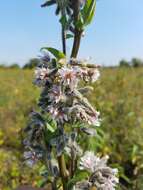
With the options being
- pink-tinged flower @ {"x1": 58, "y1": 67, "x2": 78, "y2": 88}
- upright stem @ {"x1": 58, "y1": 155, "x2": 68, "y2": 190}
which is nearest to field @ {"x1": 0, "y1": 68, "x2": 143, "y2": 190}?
upright stem @ {"x1": 58, "y1": 155, "x2": 68, "y2": 190}

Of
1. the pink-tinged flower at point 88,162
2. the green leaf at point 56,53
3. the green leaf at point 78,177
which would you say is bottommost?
the green leaf at point 78,177

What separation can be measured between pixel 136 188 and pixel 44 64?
2.73 m

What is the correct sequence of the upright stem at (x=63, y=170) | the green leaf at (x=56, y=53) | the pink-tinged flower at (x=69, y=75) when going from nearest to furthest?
1. the pink-tinged flower at (x=69, y=75)
2. the green leaf at (x=56, y=53)
3. the upright stem at (x=63, y=170)

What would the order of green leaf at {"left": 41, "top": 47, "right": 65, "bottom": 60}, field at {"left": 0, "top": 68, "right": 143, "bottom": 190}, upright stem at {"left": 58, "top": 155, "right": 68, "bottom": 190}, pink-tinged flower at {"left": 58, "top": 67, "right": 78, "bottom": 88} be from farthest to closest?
field at {"left": 0, "top": 68, "right": 143, "bottom": 190} → upright stem at {"left": 58, "top": 155, "right": 68, "bottom": 190} → green leaf at {"left": 41, "top": 47, "right": 65, "bottom": 60} → pink-tinged flower at {"left": 58, "top": 67, "right": 78, "bottom": 88}

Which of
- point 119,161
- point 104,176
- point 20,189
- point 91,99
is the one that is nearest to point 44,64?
point 104,176

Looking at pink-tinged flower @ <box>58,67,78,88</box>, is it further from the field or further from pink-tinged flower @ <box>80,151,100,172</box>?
the field

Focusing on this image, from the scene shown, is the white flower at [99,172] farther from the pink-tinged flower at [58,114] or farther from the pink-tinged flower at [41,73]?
the pink-tinged flower at [41,73]

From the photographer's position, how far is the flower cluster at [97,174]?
195 cm

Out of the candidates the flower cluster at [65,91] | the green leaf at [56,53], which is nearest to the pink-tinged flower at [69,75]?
the flower cluster at [65,91]

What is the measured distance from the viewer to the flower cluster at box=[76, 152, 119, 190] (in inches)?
76.7

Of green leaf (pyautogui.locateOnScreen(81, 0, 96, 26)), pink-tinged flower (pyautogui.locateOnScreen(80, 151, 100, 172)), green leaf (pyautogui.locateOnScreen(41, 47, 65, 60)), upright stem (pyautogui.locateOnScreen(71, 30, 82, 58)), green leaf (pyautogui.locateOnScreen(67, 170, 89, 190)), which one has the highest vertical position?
green leaf (pyautogui.locateOnScreen(81, 0, 96, 26))

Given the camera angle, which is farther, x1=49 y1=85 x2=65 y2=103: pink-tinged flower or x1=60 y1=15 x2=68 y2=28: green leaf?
x1=60 y1=15 x2=68 y2=28: green leaf

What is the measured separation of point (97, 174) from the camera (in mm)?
1968

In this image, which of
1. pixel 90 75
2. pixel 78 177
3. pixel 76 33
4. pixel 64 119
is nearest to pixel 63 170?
pixel 78 177
